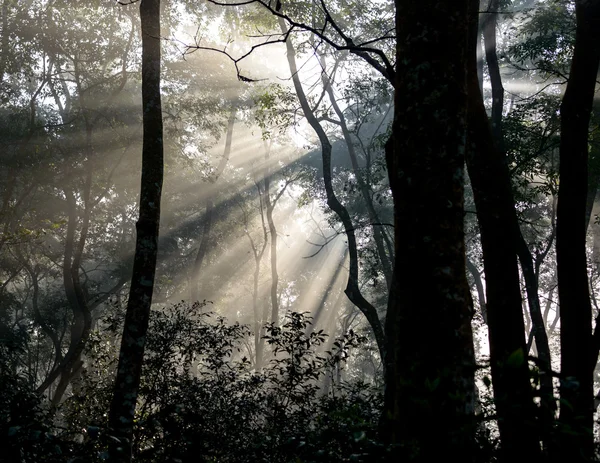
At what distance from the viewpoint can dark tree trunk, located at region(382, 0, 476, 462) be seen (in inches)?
104

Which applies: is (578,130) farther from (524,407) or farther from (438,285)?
(524,407)

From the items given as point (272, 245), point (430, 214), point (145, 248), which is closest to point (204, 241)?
point (272, 245)

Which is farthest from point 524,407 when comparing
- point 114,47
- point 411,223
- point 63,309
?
point 63,309

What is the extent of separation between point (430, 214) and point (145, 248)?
4.65 m

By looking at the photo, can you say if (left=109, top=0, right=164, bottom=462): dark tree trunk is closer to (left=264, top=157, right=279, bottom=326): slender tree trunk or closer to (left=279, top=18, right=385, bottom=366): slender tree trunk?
(left=279, top=18, right=385, bottom=366): slender tree trunk

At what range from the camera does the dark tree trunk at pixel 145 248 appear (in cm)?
614

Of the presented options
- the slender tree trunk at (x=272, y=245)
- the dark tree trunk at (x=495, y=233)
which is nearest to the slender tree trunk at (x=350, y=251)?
the dark tree trunk at (x=495, y=233)

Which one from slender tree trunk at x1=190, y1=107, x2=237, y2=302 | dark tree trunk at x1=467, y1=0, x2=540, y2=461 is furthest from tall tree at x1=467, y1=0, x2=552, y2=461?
slender tree trunk at x1=190, y1=107, x2=237, y2=302

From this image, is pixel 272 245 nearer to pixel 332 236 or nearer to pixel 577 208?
pixel 332 236

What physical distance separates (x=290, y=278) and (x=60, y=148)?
88.9ft

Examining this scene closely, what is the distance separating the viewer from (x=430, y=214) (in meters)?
2.79

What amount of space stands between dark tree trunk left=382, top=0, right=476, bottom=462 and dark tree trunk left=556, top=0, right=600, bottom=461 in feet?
9.34

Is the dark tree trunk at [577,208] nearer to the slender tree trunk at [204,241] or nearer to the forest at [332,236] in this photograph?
the forest at [332,236]

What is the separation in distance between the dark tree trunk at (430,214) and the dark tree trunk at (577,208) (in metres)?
2.85
